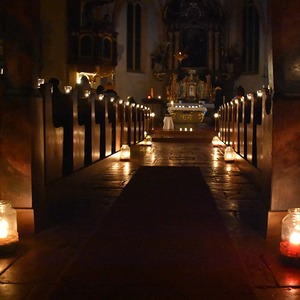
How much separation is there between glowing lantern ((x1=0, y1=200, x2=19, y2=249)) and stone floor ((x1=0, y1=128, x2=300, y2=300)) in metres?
0.08

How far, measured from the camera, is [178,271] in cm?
256

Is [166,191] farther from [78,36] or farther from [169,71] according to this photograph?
[169,71]

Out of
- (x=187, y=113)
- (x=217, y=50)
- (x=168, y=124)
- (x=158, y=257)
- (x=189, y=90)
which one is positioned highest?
(x=217, y=50)

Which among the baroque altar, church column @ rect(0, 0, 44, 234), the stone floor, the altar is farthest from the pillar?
the baroque altar

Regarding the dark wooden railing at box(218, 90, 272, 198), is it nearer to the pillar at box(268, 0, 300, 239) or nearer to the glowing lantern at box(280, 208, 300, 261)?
the pillar at box(268, 0, 300, 239)

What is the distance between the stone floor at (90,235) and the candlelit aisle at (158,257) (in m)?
0.07

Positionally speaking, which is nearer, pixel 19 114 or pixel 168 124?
pixel 19 114

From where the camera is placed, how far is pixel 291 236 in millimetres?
2822

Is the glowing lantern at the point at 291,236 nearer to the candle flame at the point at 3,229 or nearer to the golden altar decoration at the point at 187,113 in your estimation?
the candle flame at the point at 3,229

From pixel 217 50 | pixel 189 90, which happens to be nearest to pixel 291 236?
pixel 189 90

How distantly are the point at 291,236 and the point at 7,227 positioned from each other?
1667 mm

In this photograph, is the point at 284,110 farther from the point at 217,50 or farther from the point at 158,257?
the point at 217,50

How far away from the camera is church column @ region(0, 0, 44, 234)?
11.0ft

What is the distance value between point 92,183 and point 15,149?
2.39 m
